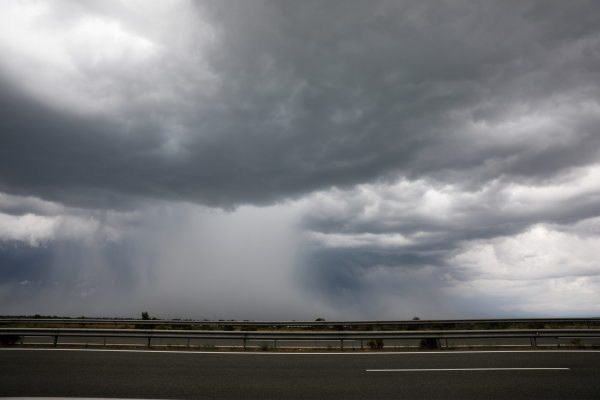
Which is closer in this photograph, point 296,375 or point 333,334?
point 296,375

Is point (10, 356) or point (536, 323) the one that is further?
point (536, 323)

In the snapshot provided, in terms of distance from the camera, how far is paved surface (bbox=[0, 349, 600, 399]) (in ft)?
23.8

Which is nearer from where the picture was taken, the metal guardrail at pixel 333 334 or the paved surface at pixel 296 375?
the paved surface at pixel 296 375

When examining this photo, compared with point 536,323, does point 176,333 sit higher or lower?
higher

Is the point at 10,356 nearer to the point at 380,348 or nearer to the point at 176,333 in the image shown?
the point at 176,333

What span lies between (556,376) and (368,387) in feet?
16.9

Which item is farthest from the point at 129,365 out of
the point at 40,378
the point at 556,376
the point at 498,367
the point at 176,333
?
the point at 556,376

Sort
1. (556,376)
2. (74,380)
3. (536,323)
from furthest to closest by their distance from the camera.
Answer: (536,323) < (556,376) < (74,380)

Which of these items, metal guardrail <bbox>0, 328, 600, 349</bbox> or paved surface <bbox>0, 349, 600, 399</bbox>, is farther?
metal guardrail <bbox>0, 328, 600, 349</bbox>

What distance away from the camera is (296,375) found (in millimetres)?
9023

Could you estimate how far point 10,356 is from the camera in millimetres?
11750

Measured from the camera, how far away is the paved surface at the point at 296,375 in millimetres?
7266

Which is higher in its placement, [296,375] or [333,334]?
[333,334]

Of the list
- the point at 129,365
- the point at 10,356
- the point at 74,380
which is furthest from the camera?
the point at 10,356
